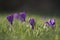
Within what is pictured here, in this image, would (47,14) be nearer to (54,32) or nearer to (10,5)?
(10,5)

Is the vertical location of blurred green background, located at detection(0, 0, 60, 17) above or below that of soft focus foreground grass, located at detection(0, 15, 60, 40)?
above

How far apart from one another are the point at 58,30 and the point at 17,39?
0.31 m

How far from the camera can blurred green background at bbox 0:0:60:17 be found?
7.08 feet

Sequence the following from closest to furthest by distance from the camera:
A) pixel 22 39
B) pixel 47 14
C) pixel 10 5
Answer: pixel 22 39 → pixel 47 14 → pixel 10 5

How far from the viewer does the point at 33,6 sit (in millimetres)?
2254

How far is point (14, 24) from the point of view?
1593 millimetres

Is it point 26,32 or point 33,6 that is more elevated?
point 33,6

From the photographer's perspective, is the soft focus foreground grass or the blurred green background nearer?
the soft focus foreground grass

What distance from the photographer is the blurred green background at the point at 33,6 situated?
216 centimetres

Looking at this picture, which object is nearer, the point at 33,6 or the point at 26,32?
the point at 26,32

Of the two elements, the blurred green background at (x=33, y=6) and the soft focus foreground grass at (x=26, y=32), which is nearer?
the soft focus foreground grass at (x=26, y=32)

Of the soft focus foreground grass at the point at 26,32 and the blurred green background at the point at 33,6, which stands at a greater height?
the blurred green background at the point at 33,6

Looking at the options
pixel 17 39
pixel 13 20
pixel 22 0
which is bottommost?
pixel 17 39

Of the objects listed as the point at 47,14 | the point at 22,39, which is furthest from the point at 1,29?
the point at 47,14
